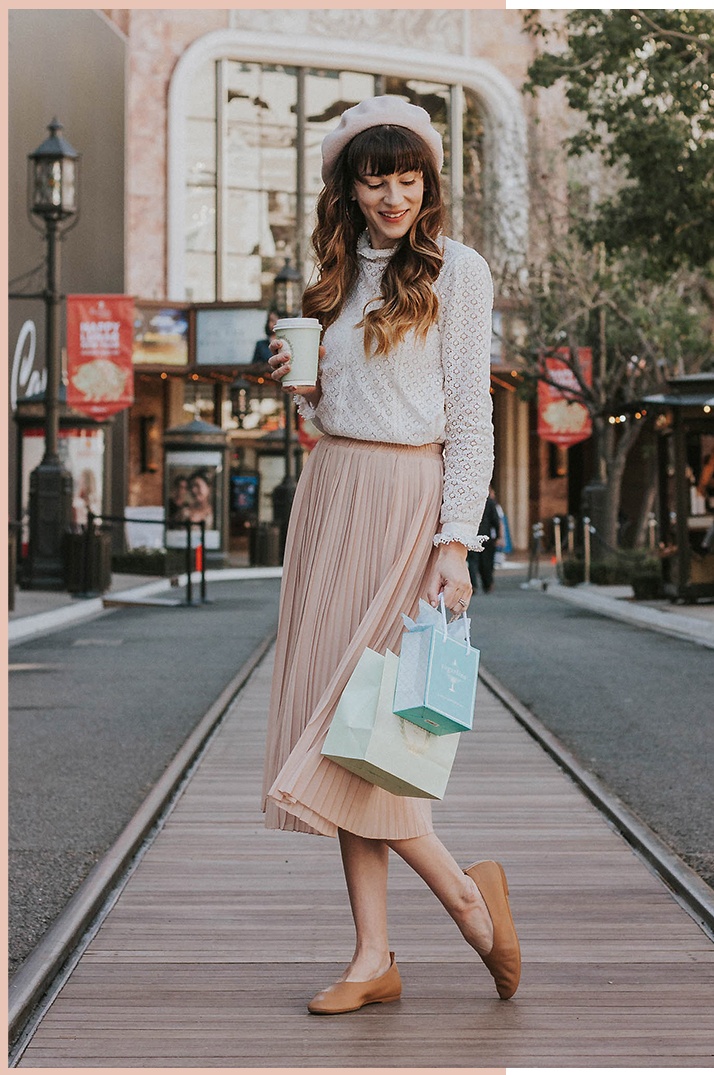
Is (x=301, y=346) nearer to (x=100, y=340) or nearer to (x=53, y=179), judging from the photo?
(x=53, y=179)

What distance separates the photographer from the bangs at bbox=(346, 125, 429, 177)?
3.34 meters

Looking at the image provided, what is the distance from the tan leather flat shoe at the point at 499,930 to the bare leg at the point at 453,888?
0.02 m

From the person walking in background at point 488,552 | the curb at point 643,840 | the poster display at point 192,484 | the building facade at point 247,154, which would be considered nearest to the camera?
the curb at point 643,840

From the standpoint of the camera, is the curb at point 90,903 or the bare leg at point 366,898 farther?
the curb at point 90,903

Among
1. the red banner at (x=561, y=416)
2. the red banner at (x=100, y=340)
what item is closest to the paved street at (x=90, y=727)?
the red banner at (x=100, y=340)

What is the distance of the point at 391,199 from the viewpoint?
11.0 ft

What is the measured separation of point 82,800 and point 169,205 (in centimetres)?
3801

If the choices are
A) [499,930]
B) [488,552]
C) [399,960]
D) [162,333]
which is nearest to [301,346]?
[499,930]

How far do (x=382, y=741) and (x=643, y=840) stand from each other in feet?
8.08

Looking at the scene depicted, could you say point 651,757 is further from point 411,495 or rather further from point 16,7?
point 16,7

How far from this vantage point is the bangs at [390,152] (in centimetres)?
334

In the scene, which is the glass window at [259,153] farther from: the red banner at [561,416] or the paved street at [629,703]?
the paved street at [629,703]

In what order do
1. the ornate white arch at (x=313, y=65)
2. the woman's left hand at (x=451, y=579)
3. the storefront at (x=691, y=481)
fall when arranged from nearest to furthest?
1. the woman's left hand at (x=451, y=579)
2. the storefront at (x=691, y=481)
3. the ornate white arch at (x=313, y=65)

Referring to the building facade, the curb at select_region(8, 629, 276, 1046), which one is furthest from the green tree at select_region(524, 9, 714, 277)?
the building facade
